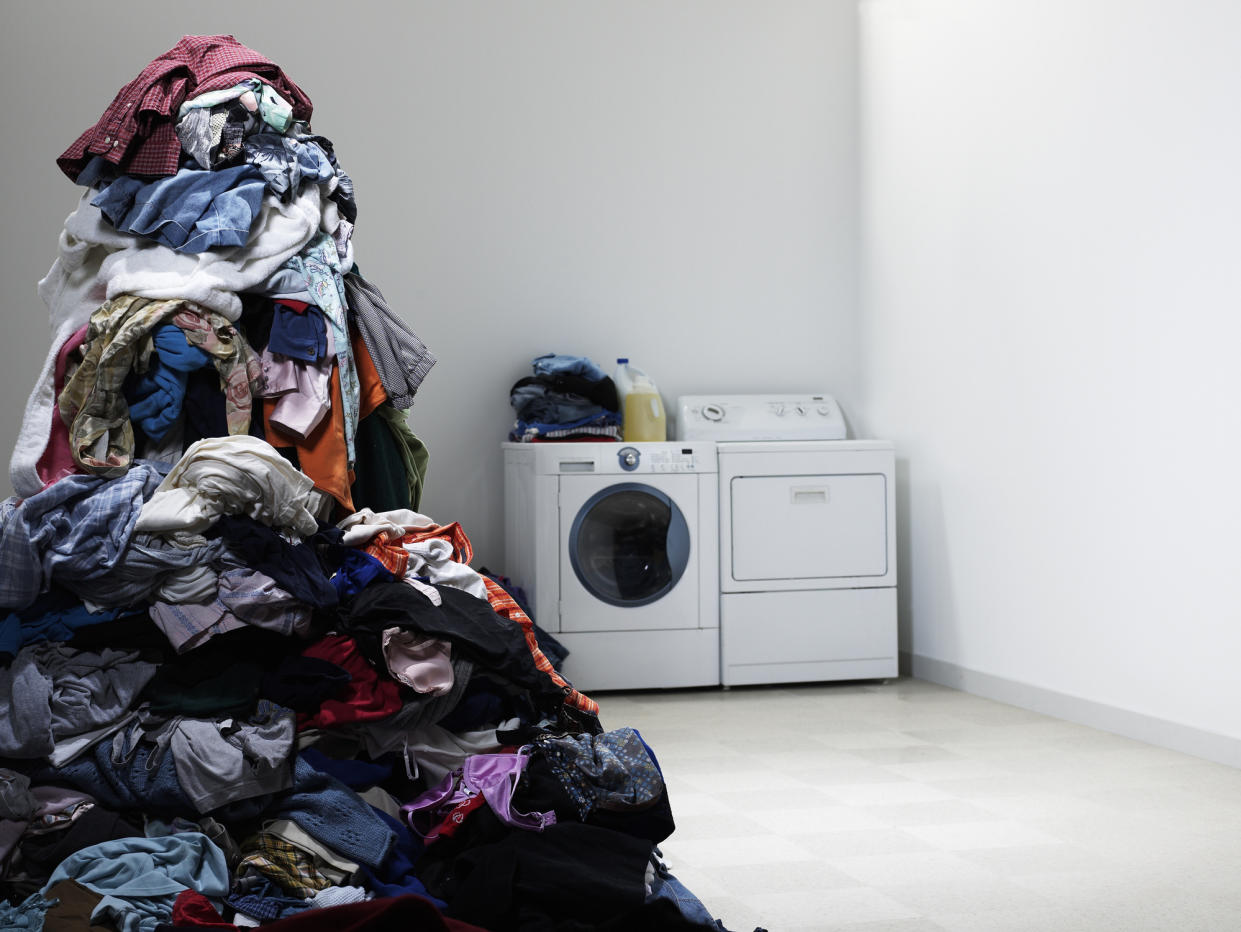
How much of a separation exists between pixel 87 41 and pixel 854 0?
2.86 meters

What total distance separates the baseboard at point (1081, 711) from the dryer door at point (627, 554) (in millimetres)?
899

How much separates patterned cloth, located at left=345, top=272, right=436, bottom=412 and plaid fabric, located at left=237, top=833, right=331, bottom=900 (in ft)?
2.70

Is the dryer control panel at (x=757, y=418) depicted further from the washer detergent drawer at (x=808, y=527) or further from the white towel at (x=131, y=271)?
the white towel at (x=131, y=271)

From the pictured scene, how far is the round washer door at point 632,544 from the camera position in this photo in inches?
156

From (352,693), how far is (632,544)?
85.5 inches

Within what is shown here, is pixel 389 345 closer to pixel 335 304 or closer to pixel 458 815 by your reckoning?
pixel 335 304

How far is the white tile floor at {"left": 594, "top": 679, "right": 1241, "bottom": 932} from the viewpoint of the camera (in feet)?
6.79

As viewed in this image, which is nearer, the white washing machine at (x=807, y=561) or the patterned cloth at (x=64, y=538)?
the patterned cloth at (x=64, y=538)

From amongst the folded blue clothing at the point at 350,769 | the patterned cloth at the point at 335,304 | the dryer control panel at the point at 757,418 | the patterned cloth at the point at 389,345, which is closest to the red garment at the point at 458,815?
the folded blue clothing at the point at 350,769

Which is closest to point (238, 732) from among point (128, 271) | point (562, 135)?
point (128, 271)

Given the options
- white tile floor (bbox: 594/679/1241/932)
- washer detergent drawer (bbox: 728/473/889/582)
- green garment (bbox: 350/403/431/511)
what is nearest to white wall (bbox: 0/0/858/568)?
washer detergent drawer (bbox: 728/473/889/582)

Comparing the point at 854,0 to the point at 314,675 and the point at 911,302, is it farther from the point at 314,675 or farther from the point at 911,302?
the point at 314,675

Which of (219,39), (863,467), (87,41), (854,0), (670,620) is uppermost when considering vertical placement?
(854,0)

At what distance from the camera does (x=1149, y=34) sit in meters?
3.19
